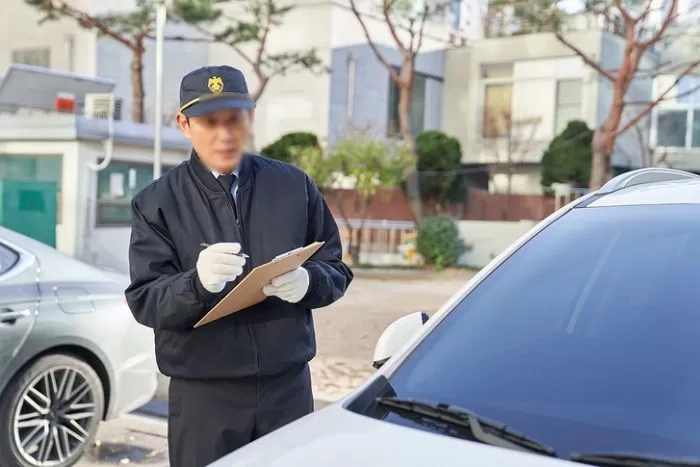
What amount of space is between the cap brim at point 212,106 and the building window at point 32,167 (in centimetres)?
920

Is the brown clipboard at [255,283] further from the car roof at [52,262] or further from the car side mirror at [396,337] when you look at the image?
the car roof at [52,262]

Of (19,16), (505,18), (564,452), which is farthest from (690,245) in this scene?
(19,16)

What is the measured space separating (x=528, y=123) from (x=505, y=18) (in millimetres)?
3491

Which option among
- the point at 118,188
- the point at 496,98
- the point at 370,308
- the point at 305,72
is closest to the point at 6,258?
the point at 118,188

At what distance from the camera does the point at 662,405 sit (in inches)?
72.3

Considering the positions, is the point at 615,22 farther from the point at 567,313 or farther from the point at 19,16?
the point at 19,16

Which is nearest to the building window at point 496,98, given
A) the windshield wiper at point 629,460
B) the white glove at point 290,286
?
the white glove at point 290,286

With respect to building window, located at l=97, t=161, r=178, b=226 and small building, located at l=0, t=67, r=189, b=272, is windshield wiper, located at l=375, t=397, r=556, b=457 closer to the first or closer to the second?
small building, located at l=0, t=67, r=189, b=272

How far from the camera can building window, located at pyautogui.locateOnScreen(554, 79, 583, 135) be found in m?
25.8

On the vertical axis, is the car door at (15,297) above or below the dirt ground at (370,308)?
above

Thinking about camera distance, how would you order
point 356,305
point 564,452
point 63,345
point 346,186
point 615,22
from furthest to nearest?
point 346,186
point 615,22
point 356,305
point 63,345
point 564,452

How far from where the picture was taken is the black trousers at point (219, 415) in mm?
2471

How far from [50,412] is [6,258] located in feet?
2.78

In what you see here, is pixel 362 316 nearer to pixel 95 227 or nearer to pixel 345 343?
pixel 345 343
